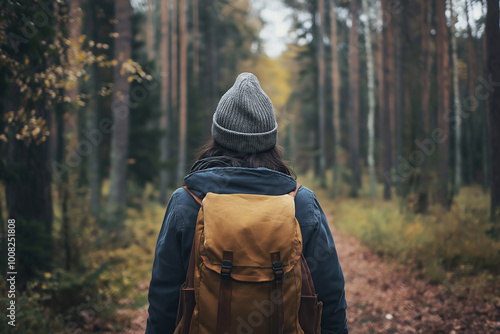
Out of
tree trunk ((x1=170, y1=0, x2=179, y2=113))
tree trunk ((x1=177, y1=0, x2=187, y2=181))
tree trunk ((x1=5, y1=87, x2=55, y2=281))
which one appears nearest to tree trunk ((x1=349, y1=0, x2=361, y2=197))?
tree trunk ((x1=177, y1=0, x2=187, y2=181))

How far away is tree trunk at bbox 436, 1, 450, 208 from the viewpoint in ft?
29.3

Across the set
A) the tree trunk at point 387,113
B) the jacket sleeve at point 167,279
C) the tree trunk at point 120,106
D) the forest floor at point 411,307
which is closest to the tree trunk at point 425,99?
the forest floor at point 411,307

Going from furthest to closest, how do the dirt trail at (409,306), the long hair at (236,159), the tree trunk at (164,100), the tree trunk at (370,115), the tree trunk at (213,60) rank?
the tree trunk at (213,60), the tree trunk at (370,115), the tree trunk at (164,100), the dirt trail at (409,306), the long hair at (236,159)

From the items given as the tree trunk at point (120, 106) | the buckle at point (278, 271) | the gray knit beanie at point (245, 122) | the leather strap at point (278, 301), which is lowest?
the leather strap at point (278, 301)

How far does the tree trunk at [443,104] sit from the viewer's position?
352 inches

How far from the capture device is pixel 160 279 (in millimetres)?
1797

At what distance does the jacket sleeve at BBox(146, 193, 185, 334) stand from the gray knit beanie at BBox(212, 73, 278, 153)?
1.62 ft

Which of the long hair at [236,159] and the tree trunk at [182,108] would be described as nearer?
the long hair at [236,159]

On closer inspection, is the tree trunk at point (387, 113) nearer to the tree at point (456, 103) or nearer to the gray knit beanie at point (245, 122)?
the tree at point (456, 103)

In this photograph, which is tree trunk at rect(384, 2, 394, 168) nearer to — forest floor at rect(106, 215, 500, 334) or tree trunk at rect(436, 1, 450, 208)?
tree trunk at rect(436, 1, 450, 208)

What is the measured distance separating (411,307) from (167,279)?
4.98 meters

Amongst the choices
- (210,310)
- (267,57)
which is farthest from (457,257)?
→ (267,57)

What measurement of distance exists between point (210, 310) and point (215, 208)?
473 mm

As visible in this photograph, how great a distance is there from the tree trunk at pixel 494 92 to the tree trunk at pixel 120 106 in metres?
8.41
